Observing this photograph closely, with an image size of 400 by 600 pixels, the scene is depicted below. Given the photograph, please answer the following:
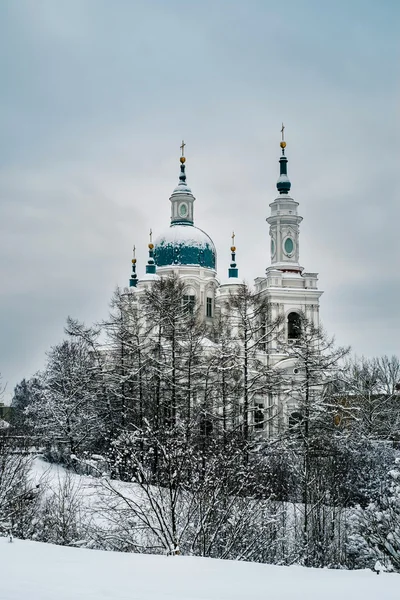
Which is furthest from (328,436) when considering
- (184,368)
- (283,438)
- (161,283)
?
(161,283)

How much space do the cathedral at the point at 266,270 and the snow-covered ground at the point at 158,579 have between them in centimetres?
3039

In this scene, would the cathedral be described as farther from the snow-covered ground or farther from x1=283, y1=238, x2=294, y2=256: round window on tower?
the snow-covered ground

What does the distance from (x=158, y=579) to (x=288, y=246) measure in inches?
1456

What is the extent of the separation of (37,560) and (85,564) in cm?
54

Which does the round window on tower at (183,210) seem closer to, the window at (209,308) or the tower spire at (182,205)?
the tower spire at (182,205)

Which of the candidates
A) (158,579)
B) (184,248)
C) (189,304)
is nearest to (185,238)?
(184,248)

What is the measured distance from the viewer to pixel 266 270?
43406mm

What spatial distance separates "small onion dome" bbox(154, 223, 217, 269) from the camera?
47000 millimetres

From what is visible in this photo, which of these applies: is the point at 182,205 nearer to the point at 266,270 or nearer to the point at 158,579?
the point at 266,270

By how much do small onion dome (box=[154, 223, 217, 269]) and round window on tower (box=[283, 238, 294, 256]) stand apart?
5896 millimetres

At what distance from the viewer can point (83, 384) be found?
99.3ft

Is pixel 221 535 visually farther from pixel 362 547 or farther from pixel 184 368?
pixel 184 368

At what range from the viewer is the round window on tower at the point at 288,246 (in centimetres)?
4378

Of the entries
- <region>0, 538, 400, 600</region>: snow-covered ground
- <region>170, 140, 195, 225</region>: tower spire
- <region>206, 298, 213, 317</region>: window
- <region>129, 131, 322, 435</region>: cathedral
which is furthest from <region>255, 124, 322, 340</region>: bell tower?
<region>0, 538, 400, 600</region>: snow-covered ground
